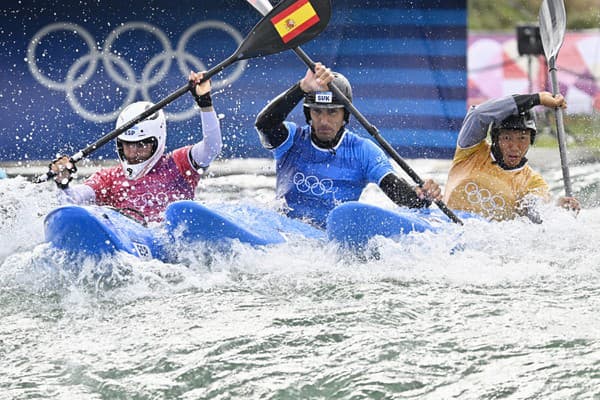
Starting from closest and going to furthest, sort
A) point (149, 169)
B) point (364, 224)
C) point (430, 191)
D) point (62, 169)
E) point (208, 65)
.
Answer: point (364, 224)
point (62, 169)
point (430, 191)
point (149, 169)
point (208, 65)

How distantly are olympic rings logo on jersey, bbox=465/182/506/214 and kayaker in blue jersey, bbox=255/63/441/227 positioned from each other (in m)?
0.49

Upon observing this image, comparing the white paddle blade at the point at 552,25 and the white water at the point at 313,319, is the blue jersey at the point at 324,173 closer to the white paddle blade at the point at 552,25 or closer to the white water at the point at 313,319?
the white water at the point at 313,319

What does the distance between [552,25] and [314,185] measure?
2695 mm

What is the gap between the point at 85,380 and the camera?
12.7 feet

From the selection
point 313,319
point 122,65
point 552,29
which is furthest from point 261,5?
point 122,65

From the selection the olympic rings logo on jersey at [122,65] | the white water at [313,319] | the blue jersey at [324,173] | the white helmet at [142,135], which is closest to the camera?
the white water at [313,319]

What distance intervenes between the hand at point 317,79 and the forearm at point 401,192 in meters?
0.78

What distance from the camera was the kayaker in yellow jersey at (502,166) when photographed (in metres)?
6.24

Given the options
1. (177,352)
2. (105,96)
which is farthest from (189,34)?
(177,352)

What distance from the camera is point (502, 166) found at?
21.1 feet

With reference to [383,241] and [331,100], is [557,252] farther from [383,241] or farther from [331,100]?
[331,100]

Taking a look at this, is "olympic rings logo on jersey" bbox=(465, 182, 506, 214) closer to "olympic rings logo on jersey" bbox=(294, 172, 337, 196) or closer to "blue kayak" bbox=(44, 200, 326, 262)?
"olympic rings logo on jersey" bbox=(294, 172, 337, 196)

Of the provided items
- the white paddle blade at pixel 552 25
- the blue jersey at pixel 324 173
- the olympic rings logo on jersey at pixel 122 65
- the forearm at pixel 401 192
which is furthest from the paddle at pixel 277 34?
the olympic rings logo on jersey at pixel 122 65

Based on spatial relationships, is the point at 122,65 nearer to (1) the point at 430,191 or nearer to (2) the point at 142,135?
(2) the point at 142,135
